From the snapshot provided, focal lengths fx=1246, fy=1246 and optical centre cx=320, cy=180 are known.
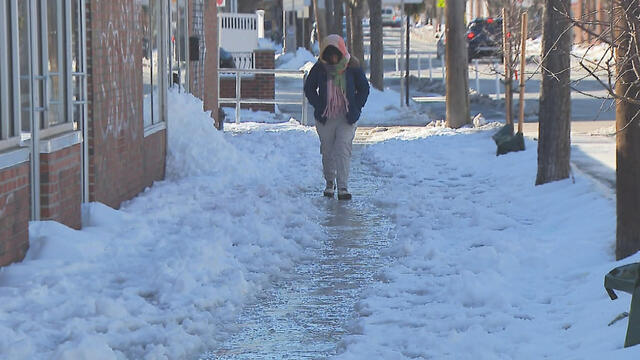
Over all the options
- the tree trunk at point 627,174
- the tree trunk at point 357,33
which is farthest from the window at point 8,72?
the tree trunk at point 357,33

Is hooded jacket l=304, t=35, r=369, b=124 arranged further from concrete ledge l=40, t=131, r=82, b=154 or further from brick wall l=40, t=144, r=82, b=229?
concrete ledge l=40, t=131, r=82, b=154

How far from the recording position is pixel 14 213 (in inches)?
339

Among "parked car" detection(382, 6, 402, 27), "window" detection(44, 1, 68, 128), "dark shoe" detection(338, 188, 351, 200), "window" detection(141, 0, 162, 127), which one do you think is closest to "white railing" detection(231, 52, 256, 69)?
"window" detection(141, 0, 162, 127)

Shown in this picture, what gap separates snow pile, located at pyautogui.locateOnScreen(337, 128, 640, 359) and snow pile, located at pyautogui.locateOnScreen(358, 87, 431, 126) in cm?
1093

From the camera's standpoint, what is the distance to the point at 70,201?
10.0m

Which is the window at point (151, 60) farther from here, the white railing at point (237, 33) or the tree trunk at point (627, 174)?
the white railing at point (237, 33)

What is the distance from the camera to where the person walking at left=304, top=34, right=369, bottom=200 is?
13.4 metres

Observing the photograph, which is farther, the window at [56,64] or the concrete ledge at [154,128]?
the concrete ledge at [154,128]

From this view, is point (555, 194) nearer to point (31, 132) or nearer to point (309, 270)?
point (309, 270)

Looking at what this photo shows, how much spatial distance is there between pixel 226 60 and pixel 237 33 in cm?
90

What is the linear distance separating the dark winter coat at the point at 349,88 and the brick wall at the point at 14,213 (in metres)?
5.04

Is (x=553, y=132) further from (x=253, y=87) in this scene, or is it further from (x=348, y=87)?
(x=253, y=87)

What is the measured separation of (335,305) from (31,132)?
2790mm

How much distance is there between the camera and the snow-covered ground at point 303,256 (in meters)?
6.85
